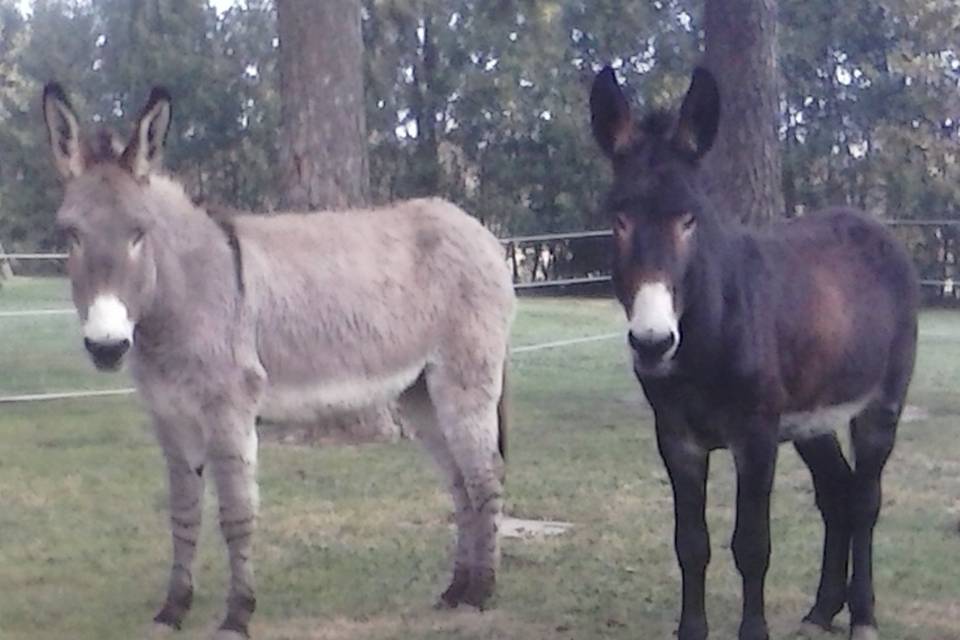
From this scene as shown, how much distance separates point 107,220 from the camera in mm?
4328

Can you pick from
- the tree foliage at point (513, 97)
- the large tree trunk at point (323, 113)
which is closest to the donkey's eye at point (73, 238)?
the large tree trunk at point (323, 113)

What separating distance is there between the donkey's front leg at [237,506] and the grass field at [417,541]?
5.3 inches

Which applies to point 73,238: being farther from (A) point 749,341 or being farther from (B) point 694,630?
(B) point 694,630

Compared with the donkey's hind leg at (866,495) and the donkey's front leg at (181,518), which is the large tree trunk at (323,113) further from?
the donkey's hind leg at (866,495)

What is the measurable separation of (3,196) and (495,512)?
26.9 meters

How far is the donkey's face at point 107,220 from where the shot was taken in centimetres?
417

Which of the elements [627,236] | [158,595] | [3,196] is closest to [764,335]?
[627,236]

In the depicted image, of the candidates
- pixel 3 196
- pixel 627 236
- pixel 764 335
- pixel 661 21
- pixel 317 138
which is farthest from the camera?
pixel 3 196

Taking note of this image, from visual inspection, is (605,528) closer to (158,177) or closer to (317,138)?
(158,177)

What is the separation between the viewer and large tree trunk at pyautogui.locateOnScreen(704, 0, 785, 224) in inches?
392

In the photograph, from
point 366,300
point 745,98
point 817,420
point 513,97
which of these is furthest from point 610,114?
point 513,97

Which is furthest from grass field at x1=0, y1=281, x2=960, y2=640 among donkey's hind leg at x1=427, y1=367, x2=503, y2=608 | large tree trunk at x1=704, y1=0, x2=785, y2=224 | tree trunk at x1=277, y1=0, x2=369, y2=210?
large tree trunk at x1=704, y1=0, x2=785, y2=224

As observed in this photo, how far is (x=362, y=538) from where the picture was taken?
6.15 meters

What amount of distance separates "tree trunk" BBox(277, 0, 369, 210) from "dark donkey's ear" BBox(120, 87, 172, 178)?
373 cm
